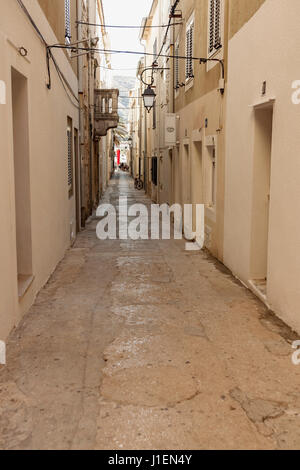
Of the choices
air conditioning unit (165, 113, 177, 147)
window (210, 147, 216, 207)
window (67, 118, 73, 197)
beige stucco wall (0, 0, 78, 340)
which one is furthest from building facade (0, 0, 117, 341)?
air conditioning unit (165, 113, 177, 147)

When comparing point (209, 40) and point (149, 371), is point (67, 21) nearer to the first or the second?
point (209, 40)

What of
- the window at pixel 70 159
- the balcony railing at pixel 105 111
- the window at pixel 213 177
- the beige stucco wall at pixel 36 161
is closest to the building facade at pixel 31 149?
the beige stucco wall at pixel 36 161

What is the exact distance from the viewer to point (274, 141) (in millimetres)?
5781

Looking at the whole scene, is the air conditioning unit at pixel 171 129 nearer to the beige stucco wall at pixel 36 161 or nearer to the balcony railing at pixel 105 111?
the beige stucco wall at pixel 36 161

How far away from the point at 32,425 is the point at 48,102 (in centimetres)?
554

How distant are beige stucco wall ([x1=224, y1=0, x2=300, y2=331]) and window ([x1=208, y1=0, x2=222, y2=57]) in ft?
3.77

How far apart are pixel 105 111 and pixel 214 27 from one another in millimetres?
13207

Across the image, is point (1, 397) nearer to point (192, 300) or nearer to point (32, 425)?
point (32, 425)

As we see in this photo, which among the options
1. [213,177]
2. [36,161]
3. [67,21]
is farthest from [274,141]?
[67,21]

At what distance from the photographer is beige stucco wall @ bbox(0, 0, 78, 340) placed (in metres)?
4.82

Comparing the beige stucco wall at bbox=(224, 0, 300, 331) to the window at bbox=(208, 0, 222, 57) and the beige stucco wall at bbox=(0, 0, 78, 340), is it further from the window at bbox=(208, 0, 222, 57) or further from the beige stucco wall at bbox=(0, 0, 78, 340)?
the beige stucco wall at bbox=(0, 0, 78, 340)

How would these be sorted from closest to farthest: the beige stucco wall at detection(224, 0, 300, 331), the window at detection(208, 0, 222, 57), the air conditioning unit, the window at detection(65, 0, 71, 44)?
1. the beige stucco wall at detection(224, 0, 300, 331)
2. the window at detection(208, 0, 222, 57)
3. the window at detection(65, 0, 71, 44)
4. the air conditioning unit

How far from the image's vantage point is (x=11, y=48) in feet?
16.8

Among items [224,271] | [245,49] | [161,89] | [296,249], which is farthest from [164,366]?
[161,89]
